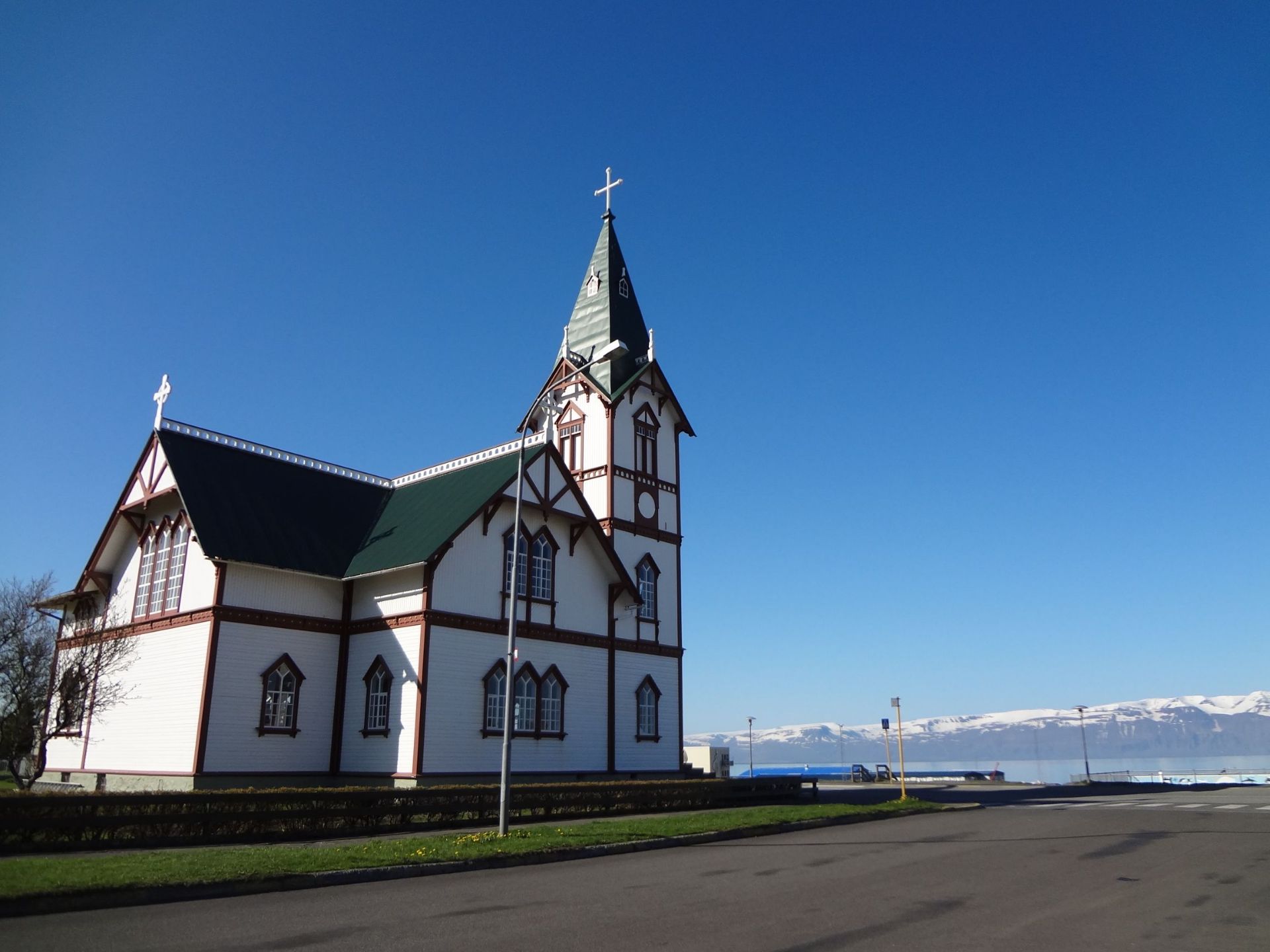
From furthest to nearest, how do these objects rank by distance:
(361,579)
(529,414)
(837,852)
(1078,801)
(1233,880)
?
(529,414)
(1078,801)
(361,579)
(837,852)
(1233,880)

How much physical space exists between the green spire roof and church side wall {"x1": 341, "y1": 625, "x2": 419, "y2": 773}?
1561cm

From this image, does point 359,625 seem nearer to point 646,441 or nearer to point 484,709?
point 484,709

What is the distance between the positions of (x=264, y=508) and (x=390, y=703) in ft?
26.5

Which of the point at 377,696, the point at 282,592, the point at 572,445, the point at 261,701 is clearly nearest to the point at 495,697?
the point at 377,696

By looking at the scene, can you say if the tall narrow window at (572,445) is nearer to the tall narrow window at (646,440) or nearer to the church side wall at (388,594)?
the tall narrow window at (646,440)

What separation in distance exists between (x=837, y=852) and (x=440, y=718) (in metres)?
14.7

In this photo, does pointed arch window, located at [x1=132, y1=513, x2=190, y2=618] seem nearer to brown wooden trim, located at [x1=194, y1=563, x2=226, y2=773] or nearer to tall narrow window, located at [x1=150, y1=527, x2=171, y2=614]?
tall narrow window, located at [x1=150, y1=527, x2=171, y2=614]

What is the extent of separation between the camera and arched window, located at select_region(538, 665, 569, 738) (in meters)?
33.0

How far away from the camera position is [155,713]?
1188 inches

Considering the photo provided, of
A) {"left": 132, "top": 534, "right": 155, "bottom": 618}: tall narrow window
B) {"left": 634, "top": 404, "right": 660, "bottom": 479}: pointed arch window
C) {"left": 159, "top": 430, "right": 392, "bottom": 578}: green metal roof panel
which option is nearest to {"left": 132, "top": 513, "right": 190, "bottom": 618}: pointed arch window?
{"left": 132, "top": 534, "right": 155, "bottom": 618}: tall narrow window

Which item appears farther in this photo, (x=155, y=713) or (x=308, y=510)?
(x=308, y=510)

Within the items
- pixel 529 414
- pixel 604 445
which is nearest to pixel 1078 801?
pixel 604 445

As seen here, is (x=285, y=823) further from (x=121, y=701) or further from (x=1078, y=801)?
(x=1078, y=801)

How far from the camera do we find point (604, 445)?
39438 mm
